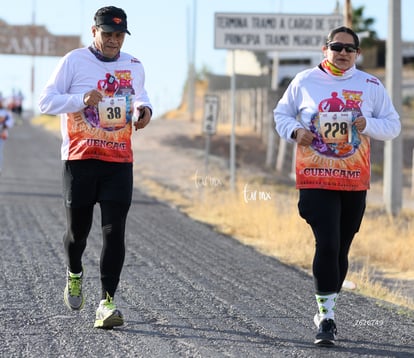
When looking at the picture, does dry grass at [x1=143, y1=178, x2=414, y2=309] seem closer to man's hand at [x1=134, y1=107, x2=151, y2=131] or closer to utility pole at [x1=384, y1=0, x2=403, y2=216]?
utility pole at [x1=384, y1=0, x2=403, y2=216]

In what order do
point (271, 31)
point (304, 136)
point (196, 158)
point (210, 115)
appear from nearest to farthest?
point (304, 136) < point (271, 31) < point (210, 115) < point (196, 158)

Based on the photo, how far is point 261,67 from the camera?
47.4 metres

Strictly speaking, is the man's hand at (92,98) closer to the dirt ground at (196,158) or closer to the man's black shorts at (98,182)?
the man's black shorts at (98,182)

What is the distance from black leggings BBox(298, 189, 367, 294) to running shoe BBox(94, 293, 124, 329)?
128 centimetres

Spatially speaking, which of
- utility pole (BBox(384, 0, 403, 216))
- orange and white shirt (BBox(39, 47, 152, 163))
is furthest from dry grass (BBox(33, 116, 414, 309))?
orange and white shirt (BBox(39, 47, 152, 163))

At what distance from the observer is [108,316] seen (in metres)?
6.96

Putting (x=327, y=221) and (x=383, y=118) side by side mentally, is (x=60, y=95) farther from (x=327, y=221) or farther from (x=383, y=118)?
(x=383, y=118)

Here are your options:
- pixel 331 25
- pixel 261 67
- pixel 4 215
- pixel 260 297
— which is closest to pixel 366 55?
pixel 261 67

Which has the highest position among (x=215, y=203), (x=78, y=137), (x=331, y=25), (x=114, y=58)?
(x=331, y=25)

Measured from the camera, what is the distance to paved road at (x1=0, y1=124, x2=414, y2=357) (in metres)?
6.54

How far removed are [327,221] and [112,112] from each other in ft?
5.05

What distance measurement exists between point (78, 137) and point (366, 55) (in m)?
70.1

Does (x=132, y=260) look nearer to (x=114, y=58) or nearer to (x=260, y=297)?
(x=260, y=297)

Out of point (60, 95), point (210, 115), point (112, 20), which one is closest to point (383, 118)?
point (112, 20)
